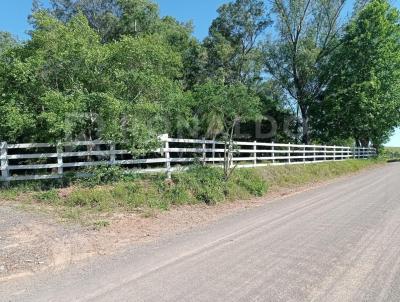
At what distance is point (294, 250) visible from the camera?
22.1 feet

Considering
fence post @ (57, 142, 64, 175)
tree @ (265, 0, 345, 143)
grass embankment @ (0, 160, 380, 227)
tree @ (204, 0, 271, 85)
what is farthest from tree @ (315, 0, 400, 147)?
fence post @ (57, 142, 64, 175)

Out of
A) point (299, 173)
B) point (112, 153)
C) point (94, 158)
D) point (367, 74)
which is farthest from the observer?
point (367, 74)

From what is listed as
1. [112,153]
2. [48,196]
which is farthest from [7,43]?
[48,196]

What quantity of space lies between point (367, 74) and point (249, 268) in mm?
33727

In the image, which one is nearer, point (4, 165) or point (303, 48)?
point (4, 165)

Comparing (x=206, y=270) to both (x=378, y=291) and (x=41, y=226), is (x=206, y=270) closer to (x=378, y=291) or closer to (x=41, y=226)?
(x=378, y=291)

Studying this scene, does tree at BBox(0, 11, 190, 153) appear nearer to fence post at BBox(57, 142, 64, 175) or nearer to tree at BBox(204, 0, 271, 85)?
fence post at BBox(57, 142, 64, 175)

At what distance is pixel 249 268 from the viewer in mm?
5809

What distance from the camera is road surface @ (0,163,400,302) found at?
492 centimetres

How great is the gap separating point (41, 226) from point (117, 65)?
632 centimetres

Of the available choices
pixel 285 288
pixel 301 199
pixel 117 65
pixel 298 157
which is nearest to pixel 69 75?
pixel 117 65

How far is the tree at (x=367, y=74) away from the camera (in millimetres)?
35125

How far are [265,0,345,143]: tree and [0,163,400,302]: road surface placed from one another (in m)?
29.8

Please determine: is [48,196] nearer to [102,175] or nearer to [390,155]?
Answer: [102,175]
